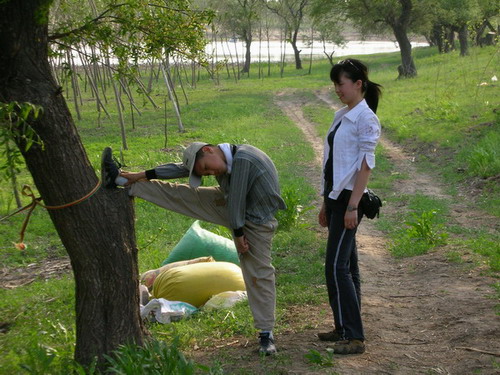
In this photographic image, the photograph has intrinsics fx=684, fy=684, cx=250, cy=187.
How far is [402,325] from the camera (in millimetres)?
5289

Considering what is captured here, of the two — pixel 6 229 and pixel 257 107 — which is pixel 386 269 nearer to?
pixel 6 229

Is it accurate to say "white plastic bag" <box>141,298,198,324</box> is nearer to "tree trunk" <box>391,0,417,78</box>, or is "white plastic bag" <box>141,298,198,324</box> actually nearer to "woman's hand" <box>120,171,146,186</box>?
"woman's hand" <box>120,171,146,186</box>

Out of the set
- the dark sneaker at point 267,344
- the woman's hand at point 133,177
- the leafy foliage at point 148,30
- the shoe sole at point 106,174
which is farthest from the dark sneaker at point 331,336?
the leafy foliage at point 148,30

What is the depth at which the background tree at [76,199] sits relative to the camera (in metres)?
3.95

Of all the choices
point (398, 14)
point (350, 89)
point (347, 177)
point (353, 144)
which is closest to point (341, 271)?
point (347, 177)

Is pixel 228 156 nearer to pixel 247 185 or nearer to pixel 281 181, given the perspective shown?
pixel 247 185

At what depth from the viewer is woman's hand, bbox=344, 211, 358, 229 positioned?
4398 millimetres

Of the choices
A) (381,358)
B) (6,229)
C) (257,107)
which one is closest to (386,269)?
(381,358)

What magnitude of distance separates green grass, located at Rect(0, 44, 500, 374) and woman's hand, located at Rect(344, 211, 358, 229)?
2.88 ft

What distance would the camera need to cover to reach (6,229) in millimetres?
9250

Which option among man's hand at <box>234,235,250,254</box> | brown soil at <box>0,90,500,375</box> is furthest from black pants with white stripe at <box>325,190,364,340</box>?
man's hand at <box>234,235,250,254</box>

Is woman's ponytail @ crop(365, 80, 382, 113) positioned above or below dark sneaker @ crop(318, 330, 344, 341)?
above

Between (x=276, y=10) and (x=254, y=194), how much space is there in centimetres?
4149

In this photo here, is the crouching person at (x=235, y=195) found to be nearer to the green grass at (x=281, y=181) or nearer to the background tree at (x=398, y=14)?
the green grass at (x=281, y=181)
